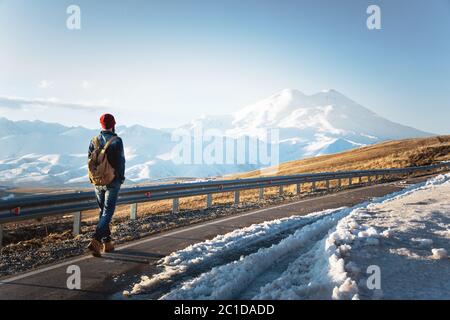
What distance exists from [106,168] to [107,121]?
76 centimetres

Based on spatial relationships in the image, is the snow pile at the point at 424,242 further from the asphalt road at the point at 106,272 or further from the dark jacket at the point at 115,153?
the dark jacket at the point at 115,153

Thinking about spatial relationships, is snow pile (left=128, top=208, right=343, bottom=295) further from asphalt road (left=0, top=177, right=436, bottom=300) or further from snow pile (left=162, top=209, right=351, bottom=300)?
snow pile (left=162, top=209, right=351, bottom=300)

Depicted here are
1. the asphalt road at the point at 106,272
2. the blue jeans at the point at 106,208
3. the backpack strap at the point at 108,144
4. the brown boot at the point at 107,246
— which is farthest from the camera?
the brown boot at the point at 107,246

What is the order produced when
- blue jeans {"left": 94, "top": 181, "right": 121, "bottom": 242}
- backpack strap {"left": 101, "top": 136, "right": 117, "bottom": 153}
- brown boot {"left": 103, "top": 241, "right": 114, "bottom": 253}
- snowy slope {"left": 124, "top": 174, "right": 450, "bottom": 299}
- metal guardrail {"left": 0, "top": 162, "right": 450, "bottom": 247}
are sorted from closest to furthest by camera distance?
1. snowy slope {"left": 124, "top": 174, "right": 450, "bottom": 299}
2. backpack strap {"left": 101, "top": 136, "right": 117, "bottom": 153}
3. blue jeans {"left": 94, "top": 181, "right": 121, "bottom": 242}
4. brown boot {"left": 103, "top": 241, "right": 114, "bottom": 253}
5. metal guardrail {"left": 0, "top": 162, "right": 450, "bottom": 247}

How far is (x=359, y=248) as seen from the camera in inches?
217

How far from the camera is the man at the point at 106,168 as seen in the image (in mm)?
6672

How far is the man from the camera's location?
263 inches

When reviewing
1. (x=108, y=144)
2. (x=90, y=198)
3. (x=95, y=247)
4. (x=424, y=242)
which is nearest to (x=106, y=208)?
(x=95, y=247)

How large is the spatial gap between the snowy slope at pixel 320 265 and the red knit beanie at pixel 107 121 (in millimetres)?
2357

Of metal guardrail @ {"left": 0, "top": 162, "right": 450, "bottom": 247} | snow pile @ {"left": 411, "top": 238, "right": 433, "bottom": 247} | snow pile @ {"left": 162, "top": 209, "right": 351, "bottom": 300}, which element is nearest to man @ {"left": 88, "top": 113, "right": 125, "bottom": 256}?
metal guardrail @ {"left": 0, "top": 162, "right": 450, "bottom": 247}

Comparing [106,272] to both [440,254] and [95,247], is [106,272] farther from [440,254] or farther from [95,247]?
[440,254]

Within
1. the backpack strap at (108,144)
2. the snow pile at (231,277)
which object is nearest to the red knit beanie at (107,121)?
the backpack strap at (108,144)
